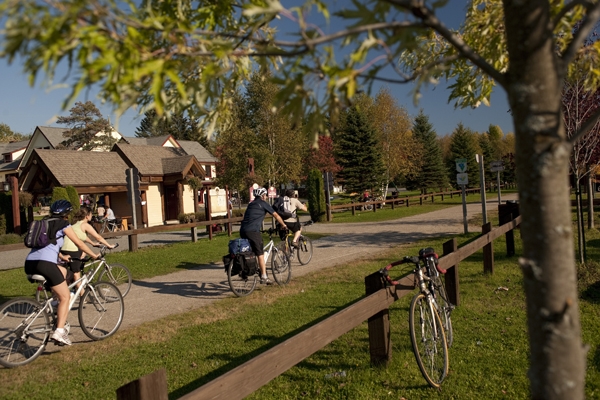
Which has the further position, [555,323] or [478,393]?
[478,393]

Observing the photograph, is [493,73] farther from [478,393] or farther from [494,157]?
[494,157]

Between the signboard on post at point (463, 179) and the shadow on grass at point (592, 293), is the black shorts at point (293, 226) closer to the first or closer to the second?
the shadow on grass at point (592, 293)

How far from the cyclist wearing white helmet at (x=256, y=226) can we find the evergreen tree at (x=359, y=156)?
108 ft

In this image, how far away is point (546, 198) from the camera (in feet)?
5.51

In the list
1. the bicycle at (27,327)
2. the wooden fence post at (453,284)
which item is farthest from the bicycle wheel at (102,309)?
the wooden fence post at (453,284)

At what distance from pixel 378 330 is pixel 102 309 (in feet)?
14.2

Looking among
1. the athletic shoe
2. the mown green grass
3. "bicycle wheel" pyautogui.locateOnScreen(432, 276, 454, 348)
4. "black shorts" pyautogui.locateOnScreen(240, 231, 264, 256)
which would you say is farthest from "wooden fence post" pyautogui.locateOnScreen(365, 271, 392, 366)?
"black shorts" pyautogui.locateOnScreen(240, 231, 264, 256)

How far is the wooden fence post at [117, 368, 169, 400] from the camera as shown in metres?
2.22

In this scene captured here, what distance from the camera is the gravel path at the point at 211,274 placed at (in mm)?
8227

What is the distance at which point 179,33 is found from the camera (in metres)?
1.87

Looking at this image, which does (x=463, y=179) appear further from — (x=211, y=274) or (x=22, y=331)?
(x=22, y=331)

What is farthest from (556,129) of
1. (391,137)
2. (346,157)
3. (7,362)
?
(391,137)

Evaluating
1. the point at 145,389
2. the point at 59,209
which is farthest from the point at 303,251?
the point at 145,389

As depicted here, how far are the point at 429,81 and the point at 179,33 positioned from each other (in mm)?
984
